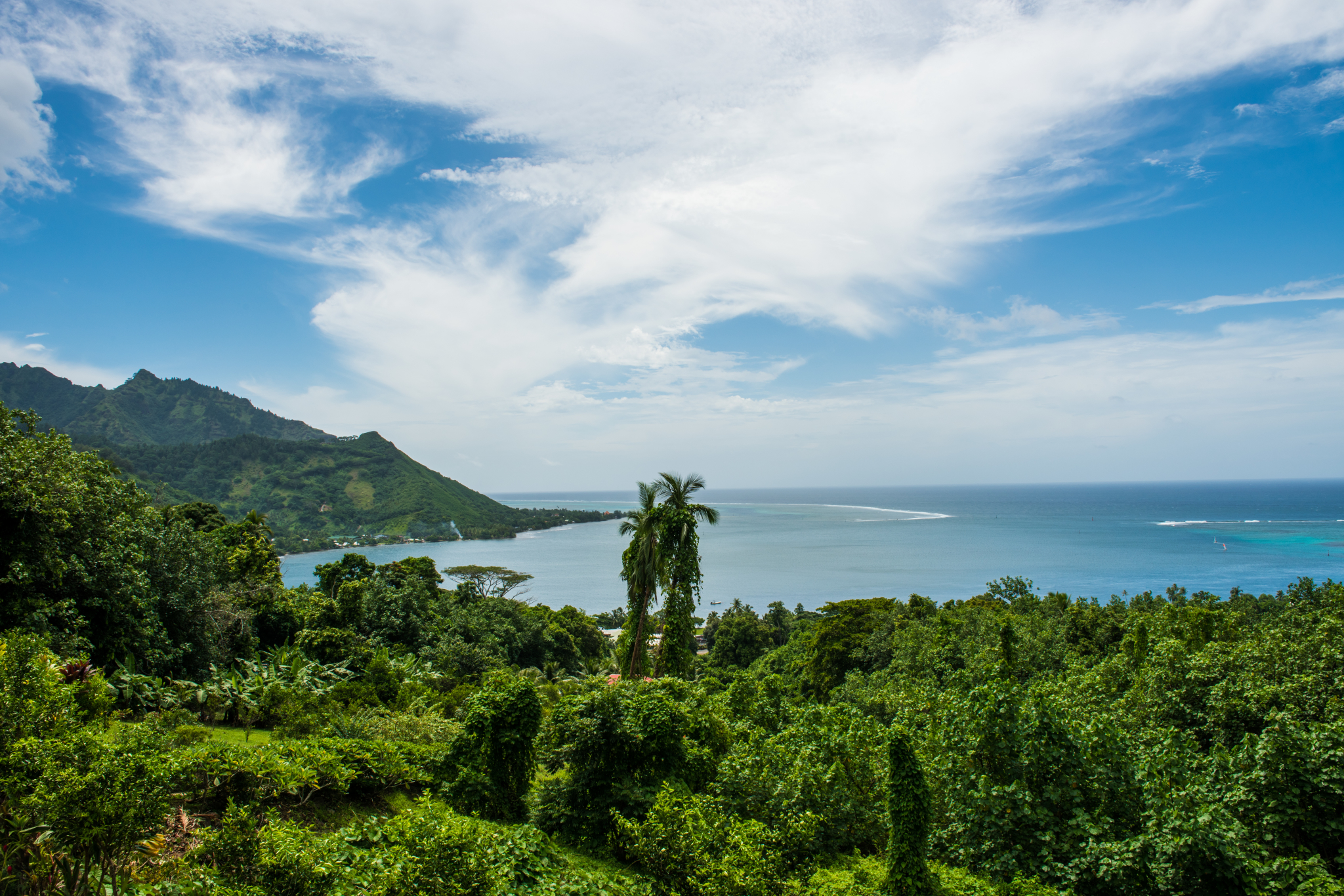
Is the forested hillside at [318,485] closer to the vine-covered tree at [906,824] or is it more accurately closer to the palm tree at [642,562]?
the palm tree at [642,562]

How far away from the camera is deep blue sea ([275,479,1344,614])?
219 feet

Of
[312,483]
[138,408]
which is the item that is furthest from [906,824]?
[138,408]

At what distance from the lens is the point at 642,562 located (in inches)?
688

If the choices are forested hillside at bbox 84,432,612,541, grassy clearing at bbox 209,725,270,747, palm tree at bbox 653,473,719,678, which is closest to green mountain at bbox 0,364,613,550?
forested hillside at bbox 84,432,612,541

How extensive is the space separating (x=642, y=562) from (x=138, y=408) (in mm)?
216562

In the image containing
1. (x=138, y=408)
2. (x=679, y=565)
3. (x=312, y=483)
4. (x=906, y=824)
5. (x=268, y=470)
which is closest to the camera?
(x=906, y=824)

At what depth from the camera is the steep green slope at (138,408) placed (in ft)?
511

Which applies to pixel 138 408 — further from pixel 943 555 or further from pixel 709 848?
pixel 709 848

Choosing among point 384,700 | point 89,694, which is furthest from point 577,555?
point 89,694

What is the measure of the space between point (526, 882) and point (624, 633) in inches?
581

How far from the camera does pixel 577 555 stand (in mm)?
101125

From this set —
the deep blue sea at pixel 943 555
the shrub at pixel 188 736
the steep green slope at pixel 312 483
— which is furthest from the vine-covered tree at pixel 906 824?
the steep green slope at pixel 312 483

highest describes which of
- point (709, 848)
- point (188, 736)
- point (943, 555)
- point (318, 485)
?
point (318, 485)

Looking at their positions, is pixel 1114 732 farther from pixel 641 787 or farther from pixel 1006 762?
pixel 641 787
